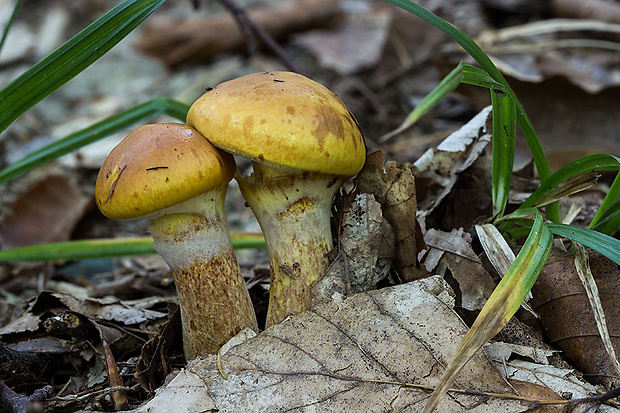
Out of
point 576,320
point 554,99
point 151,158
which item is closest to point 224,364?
point 151,158

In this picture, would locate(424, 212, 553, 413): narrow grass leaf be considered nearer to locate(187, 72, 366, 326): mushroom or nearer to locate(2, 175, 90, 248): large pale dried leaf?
locate(187, 72, 366, 326): mushroom

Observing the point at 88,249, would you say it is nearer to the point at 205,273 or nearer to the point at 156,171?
the point at 205,273

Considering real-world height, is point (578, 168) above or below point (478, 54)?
below

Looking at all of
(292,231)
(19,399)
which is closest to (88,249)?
(19,399)

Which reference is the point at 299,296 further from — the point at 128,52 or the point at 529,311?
the point at 128,52

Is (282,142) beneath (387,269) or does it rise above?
above

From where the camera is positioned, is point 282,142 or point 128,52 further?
point 128,52
